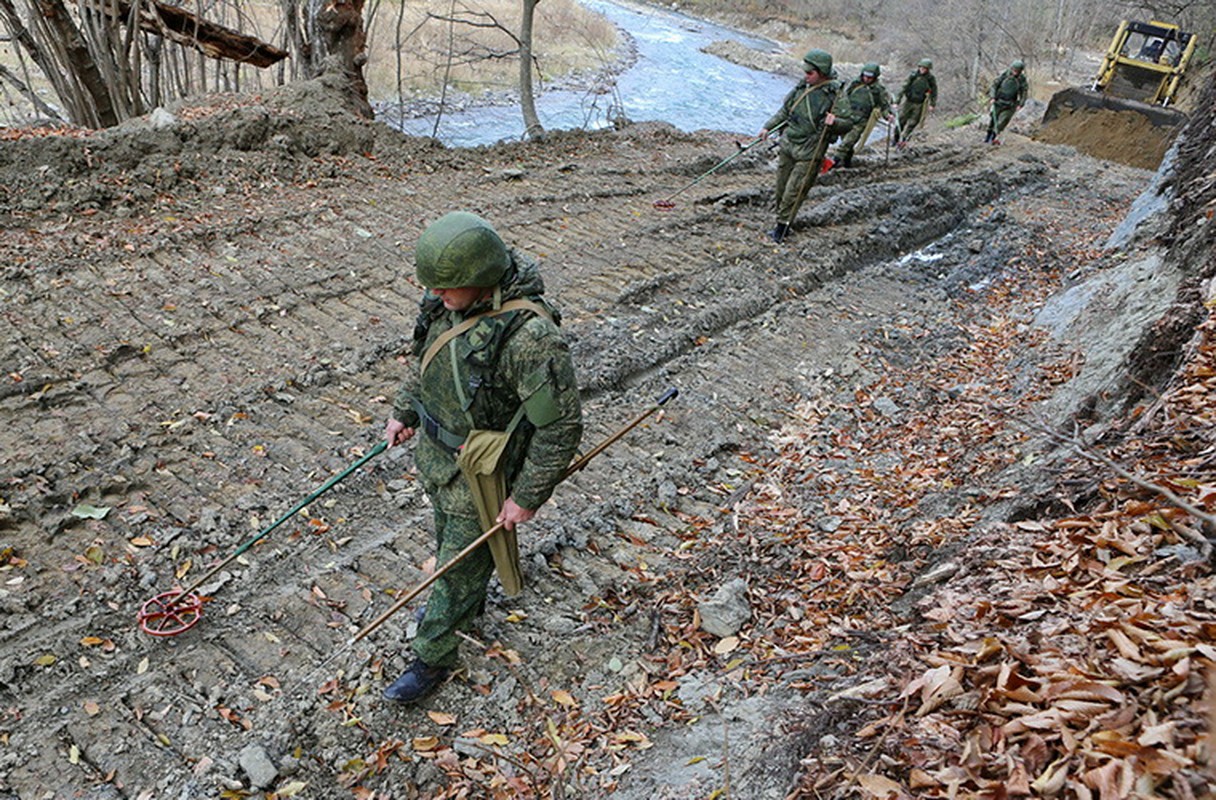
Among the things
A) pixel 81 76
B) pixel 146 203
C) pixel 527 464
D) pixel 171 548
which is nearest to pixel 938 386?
pixel 527 464

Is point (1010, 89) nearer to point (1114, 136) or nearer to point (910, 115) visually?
point (910, 115)

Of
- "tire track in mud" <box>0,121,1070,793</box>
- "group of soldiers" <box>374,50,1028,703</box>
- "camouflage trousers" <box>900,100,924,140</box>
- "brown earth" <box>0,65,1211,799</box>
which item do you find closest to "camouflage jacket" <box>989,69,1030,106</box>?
"camouflage trousers" <box>900,100,924,140</box>

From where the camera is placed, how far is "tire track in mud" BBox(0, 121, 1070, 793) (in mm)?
3561

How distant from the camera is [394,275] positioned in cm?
691

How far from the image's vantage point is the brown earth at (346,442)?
3.15 meters

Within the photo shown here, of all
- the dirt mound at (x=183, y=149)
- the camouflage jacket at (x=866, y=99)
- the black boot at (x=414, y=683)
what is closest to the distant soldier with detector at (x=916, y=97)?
the camouflage jacket at (x=866, y=99)

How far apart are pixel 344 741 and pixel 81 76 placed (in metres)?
10.7

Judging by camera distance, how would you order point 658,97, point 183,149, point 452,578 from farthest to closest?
point 658,97 → point 183,149 → point 452,578

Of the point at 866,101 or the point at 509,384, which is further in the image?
the point at 866,101

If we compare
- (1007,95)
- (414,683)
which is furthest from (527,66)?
(414,683)

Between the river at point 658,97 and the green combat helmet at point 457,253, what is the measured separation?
12.4 metres

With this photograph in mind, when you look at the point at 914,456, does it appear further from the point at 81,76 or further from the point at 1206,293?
the point at 81,76

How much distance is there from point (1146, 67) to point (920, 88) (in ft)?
25.8

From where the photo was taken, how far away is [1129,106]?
1648cm
